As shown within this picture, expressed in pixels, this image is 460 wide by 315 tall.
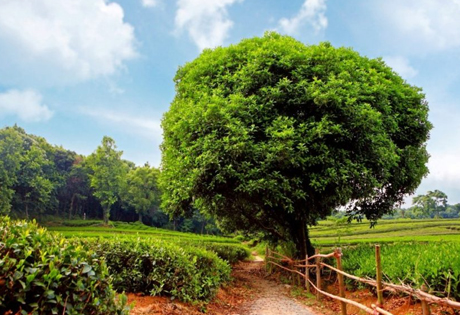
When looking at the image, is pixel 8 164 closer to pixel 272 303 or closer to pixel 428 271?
pixel 272 303

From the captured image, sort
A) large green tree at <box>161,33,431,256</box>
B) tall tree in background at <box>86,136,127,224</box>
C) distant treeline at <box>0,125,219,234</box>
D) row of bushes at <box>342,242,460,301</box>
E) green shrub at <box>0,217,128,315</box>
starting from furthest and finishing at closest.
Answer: tall tree in background at <box>86,136,127,224</box>, distant treeline at <box>0,125,219,234</box>, large green tree at <box>161,33,431,256</box>, row of bushes at <box>342,242,460,301</box>, green shrub at <box>0,217,128,315</box>

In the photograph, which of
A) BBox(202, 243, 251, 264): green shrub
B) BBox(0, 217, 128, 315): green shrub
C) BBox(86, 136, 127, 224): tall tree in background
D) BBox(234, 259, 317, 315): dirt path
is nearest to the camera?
BBox(0, 217, 128, 315): green shrub

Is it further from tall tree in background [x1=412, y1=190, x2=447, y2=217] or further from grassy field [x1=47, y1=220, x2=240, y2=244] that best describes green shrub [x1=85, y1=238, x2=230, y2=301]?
tall tree in background [x1=412, y1=190, x2=447, y2=217]

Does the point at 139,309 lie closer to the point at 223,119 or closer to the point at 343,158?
the point at 223,119

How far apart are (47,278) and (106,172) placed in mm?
47769

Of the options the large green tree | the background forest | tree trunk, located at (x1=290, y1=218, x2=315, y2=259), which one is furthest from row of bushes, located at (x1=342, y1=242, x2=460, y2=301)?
the background forest

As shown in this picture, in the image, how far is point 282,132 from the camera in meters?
9.22

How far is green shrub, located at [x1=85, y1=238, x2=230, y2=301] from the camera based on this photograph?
21.8 feet

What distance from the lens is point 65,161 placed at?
52844mm

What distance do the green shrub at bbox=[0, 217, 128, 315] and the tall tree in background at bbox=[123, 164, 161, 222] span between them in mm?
49953

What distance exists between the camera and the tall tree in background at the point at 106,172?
46812mm

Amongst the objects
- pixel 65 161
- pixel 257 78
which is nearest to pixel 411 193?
pixel 257 78

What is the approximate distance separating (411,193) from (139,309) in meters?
13.3

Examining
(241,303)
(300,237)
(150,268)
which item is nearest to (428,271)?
(241,303)
